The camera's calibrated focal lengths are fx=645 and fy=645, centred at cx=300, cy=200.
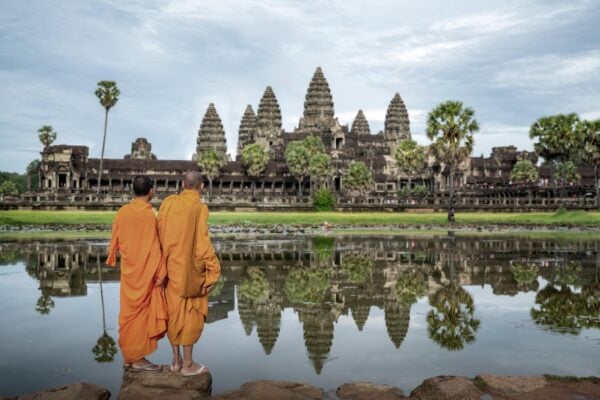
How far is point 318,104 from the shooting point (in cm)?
11075

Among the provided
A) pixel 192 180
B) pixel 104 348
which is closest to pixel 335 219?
pixel 104 348

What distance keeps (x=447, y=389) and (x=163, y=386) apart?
2.90 metres

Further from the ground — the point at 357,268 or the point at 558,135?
the point at 558,135

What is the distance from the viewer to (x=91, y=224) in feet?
128

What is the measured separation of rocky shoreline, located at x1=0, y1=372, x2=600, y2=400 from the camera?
6.16 m

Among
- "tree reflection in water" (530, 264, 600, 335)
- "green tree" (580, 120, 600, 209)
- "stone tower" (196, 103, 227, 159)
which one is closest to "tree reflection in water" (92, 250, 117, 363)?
"tree reflection in water" (530, 264, 600, 335)

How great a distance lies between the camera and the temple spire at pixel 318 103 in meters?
110

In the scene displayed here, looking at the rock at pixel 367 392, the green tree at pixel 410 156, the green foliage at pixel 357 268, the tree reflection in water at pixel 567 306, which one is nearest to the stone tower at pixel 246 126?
the green tree at pixel 410 156

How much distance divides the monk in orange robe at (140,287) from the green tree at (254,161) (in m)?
80.7

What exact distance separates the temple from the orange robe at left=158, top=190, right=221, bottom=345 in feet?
162

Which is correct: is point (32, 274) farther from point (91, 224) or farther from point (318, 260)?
point (91, 224)

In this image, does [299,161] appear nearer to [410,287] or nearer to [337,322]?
[410,287]

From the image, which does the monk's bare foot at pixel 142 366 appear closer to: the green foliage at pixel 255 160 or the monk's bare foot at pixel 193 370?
the monk's bare foot at pixel 193 370

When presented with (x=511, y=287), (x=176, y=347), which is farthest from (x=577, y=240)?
(x=176, y=347)
